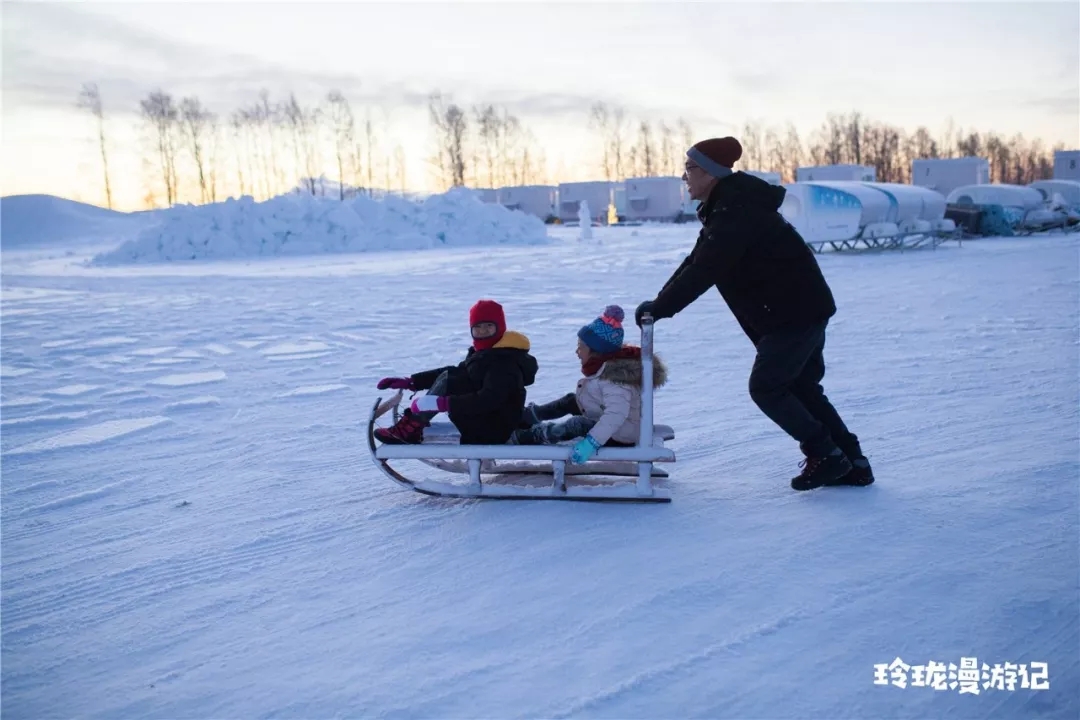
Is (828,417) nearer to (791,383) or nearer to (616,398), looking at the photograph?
(791,383)

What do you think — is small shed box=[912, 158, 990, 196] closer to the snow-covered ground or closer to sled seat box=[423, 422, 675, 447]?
the snow-covered ground

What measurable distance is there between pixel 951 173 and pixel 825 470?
41.1 m

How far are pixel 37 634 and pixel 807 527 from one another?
9.48 feet

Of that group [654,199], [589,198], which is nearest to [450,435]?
[654,199]

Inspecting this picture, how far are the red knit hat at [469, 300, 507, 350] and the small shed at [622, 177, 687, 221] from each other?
4654 centimetres

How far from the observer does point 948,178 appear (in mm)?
39562

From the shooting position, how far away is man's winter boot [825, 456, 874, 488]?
3.89 meters

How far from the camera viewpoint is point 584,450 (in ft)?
11.6

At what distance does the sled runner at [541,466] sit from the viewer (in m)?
3.62

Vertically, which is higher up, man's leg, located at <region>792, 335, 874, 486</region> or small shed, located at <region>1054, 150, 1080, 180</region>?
small shed, located at <region>1054, 150, 1080, 180</region>

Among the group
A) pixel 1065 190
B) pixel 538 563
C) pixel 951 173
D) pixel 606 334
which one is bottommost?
pixel 538 563

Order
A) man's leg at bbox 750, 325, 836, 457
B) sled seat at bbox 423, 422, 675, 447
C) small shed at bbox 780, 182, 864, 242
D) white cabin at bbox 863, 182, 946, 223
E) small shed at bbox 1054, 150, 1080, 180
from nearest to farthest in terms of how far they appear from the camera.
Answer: man's leg at bbox 750, 325, 836, 457, sled seat at bbox 423, 422, 675, 447, small shed at bbox 780, 182, 864, 242, white cabin at bbox 863, 182, 946, 223, small shed at bbox 1054, 150, 1080, 180

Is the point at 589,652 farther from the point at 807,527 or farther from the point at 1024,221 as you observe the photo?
the point at 1024,221

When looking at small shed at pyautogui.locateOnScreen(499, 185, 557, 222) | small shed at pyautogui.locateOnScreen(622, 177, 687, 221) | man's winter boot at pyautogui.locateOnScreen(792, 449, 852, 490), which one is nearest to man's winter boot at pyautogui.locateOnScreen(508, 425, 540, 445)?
man's winter boot at pyautogui.locateOnScreen(792, 449, 852, 490)
